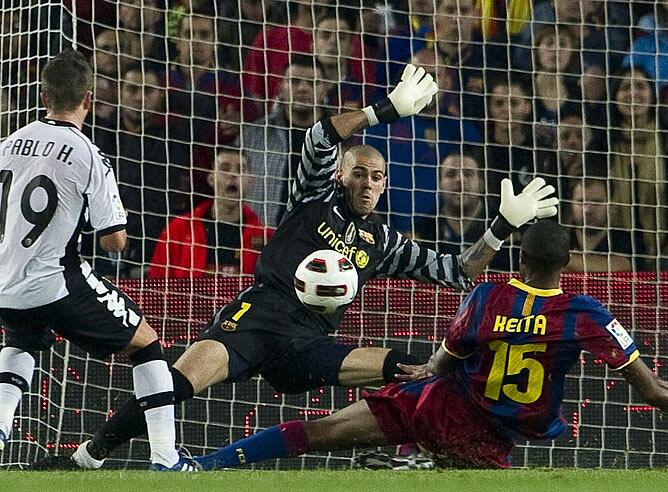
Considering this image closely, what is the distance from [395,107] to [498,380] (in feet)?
5.28

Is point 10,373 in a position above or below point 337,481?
above

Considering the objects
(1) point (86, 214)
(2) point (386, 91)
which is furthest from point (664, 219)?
(1) point (86, 214)

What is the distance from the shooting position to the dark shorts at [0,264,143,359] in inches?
237

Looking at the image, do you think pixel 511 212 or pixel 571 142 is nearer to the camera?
pixel 511 212

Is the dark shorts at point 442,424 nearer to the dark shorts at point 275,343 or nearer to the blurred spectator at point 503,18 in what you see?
the dark shorts at point 275,343

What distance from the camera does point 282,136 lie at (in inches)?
354

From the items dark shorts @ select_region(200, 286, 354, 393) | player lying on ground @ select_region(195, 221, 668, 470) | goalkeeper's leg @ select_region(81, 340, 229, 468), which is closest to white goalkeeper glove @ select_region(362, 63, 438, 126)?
dark shorts @ select_region(200, 286, 354, 393)

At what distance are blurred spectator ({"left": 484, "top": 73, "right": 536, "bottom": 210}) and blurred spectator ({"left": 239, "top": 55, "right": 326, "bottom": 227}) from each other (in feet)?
3.62

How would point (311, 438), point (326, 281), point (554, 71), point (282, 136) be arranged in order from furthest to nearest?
point (554, 71), point (282, 136), point (326, 281), point (311, 438)

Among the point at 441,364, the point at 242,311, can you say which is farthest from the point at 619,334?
the point at 242,311

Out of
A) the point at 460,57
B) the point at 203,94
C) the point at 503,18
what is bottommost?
the point at 203,94

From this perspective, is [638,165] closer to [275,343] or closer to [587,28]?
[587,28]

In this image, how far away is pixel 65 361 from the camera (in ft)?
25.9

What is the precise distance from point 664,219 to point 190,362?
12.2ft
